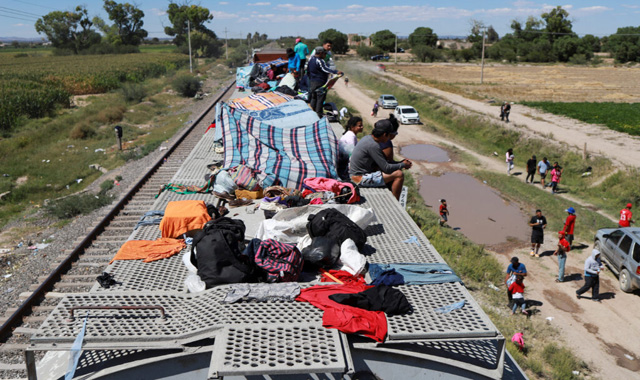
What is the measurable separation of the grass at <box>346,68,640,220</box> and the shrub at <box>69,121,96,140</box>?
20173mm

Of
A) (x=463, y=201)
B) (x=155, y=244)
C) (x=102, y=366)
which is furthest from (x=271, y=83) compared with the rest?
(x=102, y=366)

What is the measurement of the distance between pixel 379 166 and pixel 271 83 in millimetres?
10225

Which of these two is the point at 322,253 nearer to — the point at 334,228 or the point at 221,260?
the point at 334,228

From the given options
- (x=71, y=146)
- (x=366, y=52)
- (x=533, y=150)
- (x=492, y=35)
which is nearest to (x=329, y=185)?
(x=71, y=146)

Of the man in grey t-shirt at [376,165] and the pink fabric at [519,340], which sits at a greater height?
the man in grey t-shirt at [376,165]

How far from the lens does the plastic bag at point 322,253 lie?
17.6 feet

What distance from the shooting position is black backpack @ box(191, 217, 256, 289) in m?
4.90

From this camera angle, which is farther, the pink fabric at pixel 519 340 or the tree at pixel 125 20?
the tree at pixel 125 20

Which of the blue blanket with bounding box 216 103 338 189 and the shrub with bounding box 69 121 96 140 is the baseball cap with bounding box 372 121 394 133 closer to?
the blue blanket with bounding box 216 103 338 189

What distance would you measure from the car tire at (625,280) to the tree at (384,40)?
11240cm

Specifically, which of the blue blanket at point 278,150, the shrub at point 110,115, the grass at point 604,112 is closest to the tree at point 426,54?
the grass at point 604,112

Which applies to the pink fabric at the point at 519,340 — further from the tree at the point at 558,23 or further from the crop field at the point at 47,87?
the tree at the point at 558,23

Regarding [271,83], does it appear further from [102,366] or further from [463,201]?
[102,366]

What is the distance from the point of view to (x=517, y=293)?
10.3 metres
